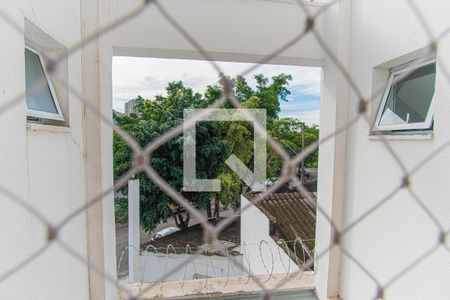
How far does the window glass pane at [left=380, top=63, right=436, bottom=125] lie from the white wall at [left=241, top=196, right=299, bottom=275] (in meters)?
1.85

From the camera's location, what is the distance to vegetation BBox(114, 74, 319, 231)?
17.6 feet

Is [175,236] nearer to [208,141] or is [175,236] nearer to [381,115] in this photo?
[208,141]

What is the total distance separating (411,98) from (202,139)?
560 cm

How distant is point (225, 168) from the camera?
7.51 metres

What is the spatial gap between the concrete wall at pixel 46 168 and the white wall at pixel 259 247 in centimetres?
199

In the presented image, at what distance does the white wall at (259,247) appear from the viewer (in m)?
3.20

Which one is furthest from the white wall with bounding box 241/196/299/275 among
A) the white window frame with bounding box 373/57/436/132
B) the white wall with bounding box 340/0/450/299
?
the white window frame with bounding box 373/57/436/132

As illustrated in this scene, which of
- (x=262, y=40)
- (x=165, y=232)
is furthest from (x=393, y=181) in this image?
(x=165, y=232)

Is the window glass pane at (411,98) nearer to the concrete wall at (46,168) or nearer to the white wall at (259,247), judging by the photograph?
the concrete wall at (46,168)

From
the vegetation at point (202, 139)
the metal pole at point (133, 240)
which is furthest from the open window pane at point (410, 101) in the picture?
the vegetation at point (202, 139)

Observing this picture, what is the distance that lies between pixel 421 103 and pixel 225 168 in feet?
20.7

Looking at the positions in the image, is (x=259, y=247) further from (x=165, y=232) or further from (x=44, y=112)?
(x=165, y=232)

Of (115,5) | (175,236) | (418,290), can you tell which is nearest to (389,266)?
(418,290)

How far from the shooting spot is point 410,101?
140 centimetres
